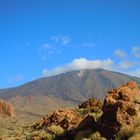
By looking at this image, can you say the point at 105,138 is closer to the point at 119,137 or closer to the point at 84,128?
the point at 119,137

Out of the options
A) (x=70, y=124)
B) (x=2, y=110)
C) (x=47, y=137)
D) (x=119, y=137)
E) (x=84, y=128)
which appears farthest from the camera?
(x=2, y=110)

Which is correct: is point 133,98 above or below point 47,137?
above

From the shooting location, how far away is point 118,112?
60.3 feet

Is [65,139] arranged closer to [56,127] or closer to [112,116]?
[56,127]

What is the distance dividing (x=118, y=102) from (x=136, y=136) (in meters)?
2.84

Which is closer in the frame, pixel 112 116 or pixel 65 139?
pixel 112 116

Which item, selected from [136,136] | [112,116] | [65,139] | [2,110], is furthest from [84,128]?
[2,110]

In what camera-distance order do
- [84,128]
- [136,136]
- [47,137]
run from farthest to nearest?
[47,137]
[84,128]
[136,136]

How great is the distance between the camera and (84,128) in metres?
21.3

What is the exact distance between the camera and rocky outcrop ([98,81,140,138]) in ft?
59.8

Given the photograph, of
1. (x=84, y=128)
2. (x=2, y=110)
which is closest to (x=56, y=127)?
(x=84, y=128)

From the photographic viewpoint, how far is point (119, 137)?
17453 millimetres

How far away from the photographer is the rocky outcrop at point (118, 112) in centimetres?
Answer: 1823

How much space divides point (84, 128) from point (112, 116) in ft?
9.50
